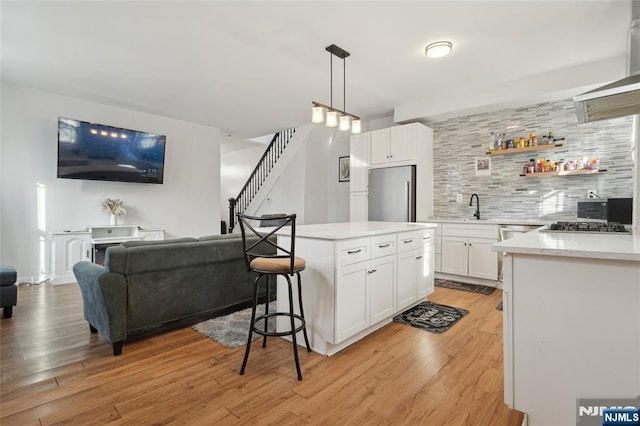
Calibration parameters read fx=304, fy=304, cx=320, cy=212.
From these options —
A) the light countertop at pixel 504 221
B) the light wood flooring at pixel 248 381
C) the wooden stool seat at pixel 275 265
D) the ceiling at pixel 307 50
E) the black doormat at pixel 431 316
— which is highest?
the ceiling at pixel 307 50

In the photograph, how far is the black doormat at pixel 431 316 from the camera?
2764 millimetres

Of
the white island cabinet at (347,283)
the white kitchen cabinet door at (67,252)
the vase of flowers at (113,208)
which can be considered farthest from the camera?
the vase of flowers at (113,208)

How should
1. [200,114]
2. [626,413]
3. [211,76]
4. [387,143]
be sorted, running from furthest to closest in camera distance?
[200,114] → [387,143] → [211,76] → [626,413]

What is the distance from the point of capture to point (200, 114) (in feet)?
17.6

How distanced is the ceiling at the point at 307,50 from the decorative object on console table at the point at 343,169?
1.79 m

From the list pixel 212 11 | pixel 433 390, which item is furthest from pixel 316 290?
pixel 212 11

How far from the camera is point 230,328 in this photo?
266 centimetres

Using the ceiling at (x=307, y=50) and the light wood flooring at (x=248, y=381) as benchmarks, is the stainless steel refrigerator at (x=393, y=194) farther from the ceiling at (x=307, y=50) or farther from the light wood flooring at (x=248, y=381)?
the light wood flooring at (x=248, y=381)

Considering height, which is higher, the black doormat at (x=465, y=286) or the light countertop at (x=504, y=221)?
the light countertop at (x=504, y=221)

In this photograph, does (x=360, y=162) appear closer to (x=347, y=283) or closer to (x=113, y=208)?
(x=347, y=283)

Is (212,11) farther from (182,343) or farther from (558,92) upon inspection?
(558,92)

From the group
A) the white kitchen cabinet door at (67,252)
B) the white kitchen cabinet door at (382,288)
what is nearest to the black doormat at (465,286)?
the white kitchen cabinet door at (382,288)

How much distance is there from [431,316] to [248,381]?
75.5 inches

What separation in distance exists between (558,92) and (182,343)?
16.0 feet
